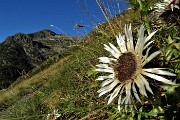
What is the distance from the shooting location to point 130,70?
194 cm

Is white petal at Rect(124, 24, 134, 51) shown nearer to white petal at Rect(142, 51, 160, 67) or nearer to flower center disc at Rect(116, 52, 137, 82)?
flower center disc at Rect(116, 52, 137, 82)

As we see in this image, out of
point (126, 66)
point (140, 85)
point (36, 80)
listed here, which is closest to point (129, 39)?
point (126, 66)

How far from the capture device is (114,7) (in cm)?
373

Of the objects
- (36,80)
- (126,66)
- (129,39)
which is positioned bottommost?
(126,66)

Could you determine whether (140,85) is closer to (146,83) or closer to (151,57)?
(146,83)

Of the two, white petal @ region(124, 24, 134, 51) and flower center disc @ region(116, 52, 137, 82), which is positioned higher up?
white petal @ region(124, 24, 134, 51)

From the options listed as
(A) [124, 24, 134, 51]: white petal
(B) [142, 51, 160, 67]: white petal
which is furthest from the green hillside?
(A) [124, 24, 134, 51]: white petal

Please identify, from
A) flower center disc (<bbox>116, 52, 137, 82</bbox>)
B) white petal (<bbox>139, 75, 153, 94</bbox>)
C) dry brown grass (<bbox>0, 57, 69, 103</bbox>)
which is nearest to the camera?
white petal (<bbox>139, 75, 153, 94</bbox>)

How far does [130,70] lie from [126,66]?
0.23ft

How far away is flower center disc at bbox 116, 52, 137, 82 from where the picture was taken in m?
1.93

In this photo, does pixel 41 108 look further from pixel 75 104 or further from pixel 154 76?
pixel 154 76

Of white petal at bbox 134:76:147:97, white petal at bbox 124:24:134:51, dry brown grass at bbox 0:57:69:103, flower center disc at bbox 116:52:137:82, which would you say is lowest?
white petal at bbox 134:76:147:97

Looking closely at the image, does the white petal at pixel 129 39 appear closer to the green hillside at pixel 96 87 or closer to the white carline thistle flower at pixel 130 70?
the white carline thistle flower at pixel 130 70

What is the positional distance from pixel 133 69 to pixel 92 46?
2.12 m
